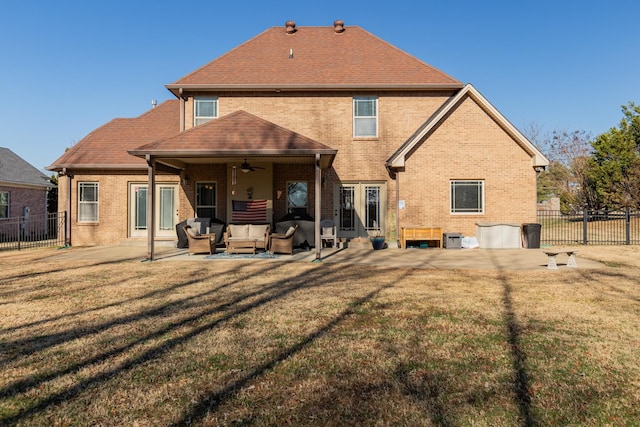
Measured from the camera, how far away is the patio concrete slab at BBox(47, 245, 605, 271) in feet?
33.7

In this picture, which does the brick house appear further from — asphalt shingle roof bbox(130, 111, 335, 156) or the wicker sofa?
asphalt shingle roof bbox(130, 111, 335, 156)

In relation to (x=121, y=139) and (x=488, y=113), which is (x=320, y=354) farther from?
(x=121, y=139)

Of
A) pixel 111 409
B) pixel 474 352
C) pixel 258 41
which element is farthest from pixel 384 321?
pixel 258 41

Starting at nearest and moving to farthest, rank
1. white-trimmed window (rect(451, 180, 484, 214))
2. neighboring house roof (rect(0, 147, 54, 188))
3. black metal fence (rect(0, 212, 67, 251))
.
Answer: white-trimmed window (rect(451, 180, 484, 214)), black metal fence (rect(0, 212, 67, 251)), neighboring house roof (rect(0, 147, 54, 188))

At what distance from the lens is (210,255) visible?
39.7ft

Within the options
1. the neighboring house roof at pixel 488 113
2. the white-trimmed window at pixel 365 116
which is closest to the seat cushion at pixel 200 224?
the white-trimmed window at pixel 365 116

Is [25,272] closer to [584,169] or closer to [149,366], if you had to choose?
[149,366]

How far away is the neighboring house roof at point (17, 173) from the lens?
21695mm

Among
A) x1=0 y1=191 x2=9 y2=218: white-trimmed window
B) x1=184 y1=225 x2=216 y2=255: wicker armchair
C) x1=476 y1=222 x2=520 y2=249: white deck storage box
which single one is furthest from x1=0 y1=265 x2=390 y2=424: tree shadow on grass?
x1=0 y1=191 x2=9 y2=218: white-trimmed window

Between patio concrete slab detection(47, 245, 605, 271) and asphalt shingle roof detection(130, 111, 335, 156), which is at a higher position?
asphalt shingle roof detection(130, 111, 335, 156)

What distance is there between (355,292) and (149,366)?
3.93 meters

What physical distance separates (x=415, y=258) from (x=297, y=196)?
6040 millimetres

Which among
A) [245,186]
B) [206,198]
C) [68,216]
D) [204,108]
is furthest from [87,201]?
[245,186]

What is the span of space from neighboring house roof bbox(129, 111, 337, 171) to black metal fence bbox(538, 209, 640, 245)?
1097 centimetres
